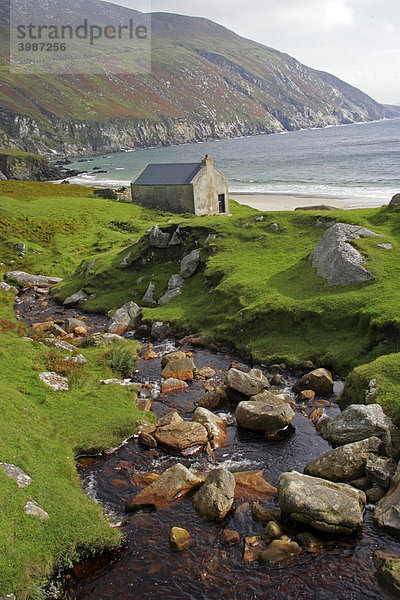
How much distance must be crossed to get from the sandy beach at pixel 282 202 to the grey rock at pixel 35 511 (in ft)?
241

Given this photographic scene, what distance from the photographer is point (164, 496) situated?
14.2 metres

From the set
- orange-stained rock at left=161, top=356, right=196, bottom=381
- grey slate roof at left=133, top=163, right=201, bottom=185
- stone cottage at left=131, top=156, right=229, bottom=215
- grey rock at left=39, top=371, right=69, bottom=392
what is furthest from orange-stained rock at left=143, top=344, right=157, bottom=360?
grey slate roof at left=133, top=163, right=201, bottom=185

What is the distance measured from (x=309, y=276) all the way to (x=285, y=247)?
6.21 metres

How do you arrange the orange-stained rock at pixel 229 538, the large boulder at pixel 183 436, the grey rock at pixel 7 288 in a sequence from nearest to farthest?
the orange-stained rock at pixel 229 538 → the large boulder at pixel 183 436 → the grey rock at pixel 7 288

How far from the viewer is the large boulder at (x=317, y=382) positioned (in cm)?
2061

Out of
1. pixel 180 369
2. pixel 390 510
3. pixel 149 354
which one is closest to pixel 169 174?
pixel 149 354

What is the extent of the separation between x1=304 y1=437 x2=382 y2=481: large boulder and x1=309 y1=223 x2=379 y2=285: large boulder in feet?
44.0

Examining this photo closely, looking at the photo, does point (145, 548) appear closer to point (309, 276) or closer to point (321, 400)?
point (321, 400)

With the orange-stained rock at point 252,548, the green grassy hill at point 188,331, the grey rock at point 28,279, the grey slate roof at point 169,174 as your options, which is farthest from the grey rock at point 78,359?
the grey slate roof at point 169,174

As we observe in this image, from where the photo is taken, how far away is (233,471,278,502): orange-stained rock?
1413 cm

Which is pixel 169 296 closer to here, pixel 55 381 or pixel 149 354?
pixel 149 354

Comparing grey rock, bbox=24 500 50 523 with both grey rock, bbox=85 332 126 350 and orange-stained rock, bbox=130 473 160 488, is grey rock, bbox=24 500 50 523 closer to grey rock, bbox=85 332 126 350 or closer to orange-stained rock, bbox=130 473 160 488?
orange-stained rock, bbox=130 473 160 488

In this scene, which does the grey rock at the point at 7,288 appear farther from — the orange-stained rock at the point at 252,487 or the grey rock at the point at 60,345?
the orange-stained rock at the point at 252,487

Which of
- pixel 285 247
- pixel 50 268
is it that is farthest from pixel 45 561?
pixel 50 268
